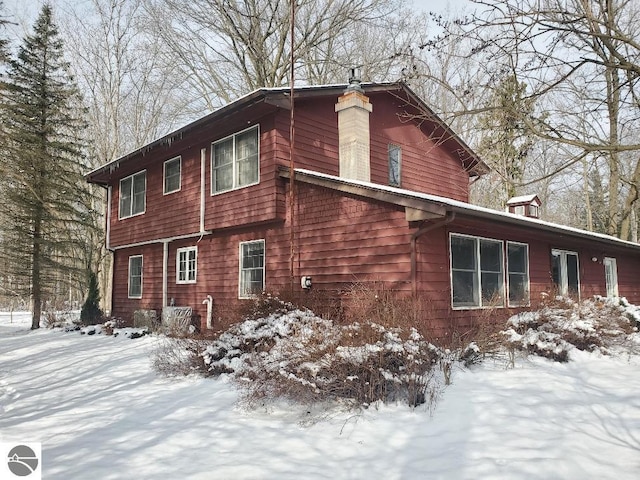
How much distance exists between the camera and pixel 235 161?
457 inches

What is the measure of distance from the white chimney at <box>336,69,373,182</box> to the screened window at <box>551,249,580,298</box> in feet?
17.7

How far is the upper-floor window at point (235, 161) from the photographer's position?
11125 millimetres

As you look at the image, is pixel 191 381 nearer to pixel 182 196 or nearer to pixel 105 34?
pixel 182 196

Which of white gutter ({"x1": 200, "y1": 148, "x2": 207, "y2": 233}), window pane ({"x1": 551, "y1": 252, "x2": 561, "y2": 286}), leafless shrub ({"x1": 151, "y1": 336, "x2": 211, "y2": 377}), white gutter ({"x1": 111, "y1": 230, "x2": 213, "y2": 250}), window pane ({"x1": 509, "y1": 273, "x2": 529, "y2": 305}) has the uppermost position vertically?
white gutter ({"x1": 200, "y1": 148, "x2": 207, "y2": 233})

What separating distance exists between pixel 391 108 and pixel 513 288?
5839mm

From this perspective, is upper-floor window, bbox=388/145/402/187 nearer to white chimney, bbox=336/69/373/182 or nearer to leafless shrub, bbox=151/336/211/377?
white chimney, bbox=336/69/373/182

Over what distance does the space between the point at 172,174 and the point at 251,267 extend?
4.53m

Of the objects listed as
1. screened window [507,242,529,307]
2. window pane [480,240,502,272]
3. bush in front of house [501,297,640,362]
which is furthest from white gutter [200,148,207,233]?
bush in front of house [501,297,640,362]

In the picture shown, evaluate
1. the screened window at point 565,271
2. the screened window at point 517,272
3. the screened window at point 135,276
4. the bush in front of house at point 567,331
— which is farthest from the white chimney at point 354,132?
the screened window at point 135,276

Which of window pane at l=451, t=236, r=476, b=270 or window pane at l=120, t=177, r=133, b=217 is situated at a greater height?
window pane at l=120, t=177, r=133, b=217

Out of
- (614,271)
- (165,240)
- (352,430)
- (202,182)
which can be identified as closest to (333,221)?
(202,182)

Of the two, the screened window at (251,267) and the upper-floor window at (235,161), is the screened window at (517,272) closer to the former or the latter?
the screened window at (251,267)

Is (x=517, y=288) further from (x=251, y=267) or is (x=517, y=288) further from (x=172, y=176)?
(x=172, y=176)

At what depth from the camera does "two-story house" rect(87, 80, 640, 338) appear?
8.63 meters
